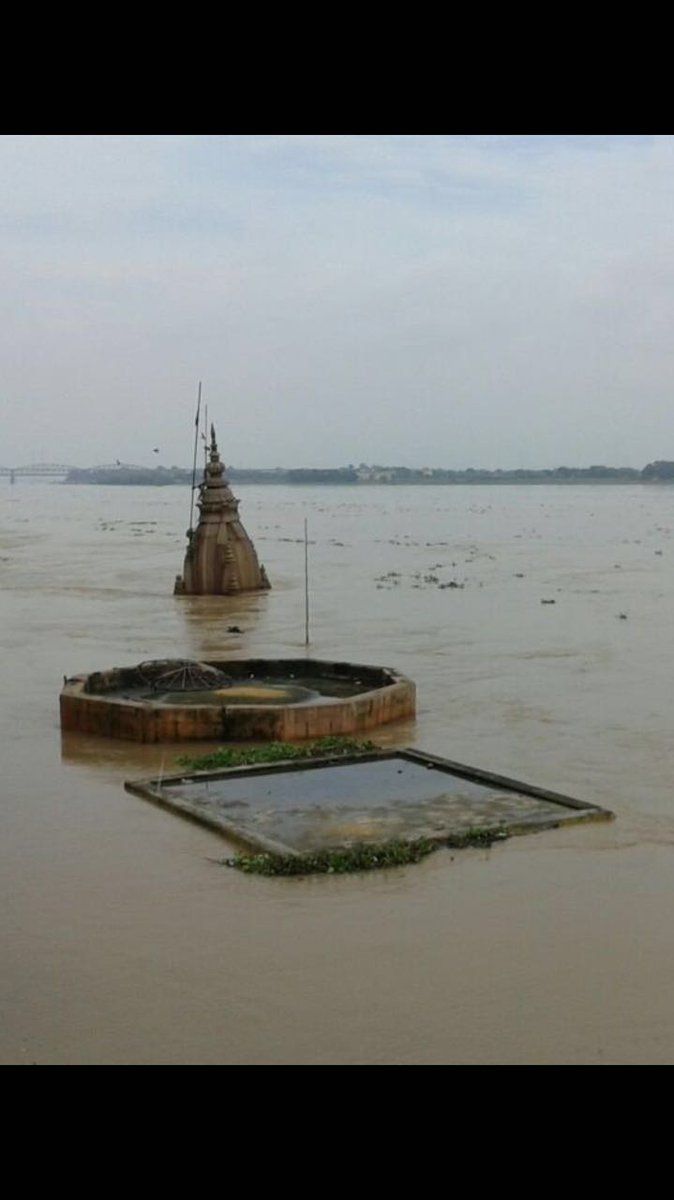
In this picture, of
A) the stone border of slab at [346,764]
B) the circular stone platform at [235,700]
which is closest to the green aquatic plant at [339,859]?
the stone border of slab at [346,764]

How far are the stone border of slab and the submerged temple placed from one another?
76.1 feet

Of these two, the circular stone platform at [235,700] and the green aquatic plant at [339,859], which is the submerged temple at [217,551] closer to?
the circular stone platform at [235,700]

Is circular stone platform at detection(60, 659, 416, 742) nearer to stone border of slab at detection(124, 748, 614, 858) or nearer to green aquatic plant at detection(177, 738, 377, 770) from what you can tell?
green aquatic plant at detection(177, 738, 377, 770)

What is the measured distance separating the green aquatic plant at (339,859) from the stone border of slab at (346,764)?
12 cm

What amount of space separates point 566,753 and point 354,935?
718 centimetres

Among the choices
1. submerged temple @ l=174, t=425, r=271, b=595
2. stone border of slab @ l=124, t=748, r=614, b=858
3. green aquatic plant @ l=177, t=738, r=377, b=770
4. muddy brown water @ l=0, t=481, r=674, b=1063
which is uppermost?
submerged temple @ l=174, t=425, r=271, b=595

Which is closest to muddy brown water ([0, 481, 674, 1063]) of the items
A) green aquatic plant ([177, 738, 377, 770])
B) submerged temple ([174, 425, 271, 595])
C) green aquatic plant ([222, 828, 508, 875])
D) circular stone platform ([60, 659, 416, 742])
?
green aquatic plant ([222, 828, 508, 875])

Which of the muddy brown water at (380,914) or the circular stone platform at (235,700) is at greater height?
the circular stone platform at (235,700)

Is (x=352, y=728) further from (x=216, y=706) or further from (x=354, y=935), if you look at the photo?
(x=354, y=935)

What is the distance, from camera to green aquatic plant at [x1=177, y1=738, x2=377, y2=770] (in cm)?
1450

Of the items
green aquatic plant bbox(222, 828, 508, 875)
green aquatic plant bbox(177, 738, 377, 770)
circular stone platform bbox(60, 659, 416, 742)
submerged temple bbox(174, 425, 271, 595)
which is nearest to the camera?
green aquatic plant bbox(222, 828, 508, 875)

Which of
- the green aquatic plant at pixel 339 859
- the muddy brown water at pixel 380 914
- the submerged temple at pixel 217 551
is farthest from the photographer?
the submerged temple at pixel 217 551

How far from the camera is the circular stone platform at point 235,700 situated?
16172 mm

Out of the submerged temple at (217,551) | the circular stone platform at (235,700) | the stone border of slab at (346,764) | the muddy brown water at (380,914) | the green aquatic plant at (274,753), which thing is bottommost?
the muddy brown water at (380,914)
